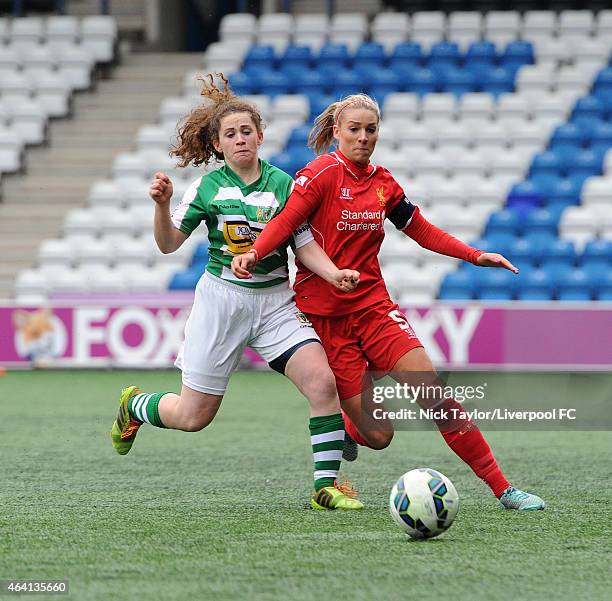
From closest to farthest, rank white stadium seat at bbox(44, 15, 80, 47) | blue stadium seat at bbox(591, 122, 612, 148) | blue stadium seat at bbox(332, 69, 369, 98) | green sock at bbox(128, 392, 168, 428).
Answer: green sock at bbox(128, 392, 168, 428), blue stadium seat at bbox(591, 122, 612, 148), blue stadium seat at bbox(332, 69, 369, 98), white stadium seat at bbox(44, 15, 80, 47)

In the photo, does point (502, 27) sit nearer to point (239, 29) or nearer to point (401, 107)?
point (401, 107)

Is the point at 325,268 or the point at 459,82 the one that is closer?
the point at 325,268

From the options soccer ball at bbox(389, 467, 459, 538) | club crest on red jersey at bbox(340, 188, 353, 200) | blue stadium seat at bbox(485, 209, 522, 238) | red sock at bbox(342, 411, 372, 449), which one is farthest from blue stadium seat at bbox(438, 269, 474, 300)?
soccer ball at bbox(389, 467, 459, 538)

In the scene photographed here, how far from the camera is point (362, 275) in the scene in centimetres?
520

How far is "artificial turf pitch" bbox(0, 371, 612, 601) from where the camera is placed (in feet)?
11.5

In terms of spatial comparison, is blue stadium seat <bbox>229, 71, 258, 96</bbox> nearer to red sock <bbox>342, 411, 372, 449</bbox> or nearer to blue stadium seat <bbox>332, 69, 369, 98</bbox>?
blue stadium seat <bbox>332, 69, 369, 98</bbox>

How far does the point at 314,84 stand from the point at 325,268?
1185cm

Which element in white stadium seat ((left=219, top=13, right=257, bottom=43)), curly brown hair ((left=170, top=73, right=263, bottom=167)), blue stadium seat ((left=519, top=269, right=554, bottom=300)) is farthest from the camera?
white stadium seat ((left=219, top=13, right=257, bottom=43))

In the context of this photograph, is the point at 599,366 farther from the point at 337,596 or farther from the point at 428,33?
the point at 337,596

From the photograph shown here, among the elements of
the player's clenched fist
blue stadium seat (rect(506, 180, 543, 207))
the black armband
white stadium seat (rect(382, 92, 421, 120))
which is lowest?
blue stadium seat (rect(506, 180, 543, 207))

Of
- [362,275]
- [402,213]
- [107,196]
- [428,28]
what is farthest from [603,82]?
[362,275]

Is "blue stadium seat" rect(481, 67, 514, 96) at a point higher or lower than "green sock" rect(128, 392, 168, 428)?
higher

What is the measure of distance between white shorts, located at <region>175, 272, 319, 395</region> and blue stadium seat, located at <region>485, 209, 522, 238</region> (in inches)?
365

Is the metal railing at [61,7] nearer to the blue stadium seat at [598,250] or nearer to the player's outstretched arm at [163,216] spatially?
the blue stadium seat at [598,250]
